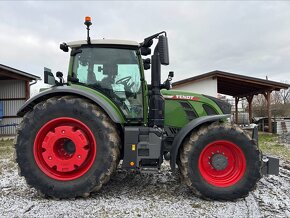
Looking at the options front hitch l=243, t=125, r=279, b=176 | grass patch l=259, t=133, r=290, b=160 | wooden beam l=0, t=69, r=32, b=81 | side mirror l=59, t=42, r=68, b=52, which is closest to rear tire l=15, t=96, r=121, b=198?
side mirror l=59, t=42, r=68, b=52

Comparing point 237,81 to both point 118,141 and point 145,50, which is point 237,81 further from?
point 118,141

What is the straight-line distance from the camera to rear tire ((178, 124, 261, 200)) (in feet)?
12.0

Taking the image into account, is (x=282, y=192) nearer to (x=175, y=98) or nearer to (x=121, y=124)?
(x=175, y=98)

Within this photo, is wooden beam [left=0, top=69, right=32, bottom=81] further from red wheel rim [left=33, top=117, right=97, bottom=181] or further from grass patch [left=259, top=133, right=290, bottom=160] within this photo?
grass patch [left=259, top=133, right=290, bottom=160]

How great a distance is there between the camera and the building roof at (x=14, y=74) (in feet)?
43.8

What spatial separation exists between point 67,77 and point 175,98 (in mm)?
1677

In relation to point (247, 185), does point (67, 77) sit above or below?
above

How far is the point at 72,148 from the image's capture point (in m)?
3.81

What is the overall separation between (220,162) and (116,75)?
1.89 m

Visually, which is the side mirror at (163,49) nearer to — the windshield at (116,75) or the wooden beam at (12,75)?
the windshield at (116,75)

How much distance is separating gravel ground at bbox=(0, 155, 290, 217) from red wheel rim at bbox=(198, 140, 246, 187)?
0.30 metres

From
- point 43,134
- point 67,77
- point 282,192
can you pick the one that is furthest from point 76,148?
point 282,192

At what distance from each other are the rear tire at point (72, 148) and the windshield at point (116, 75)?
0.36m

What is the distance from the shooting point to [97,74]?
A: 404 centimetres
